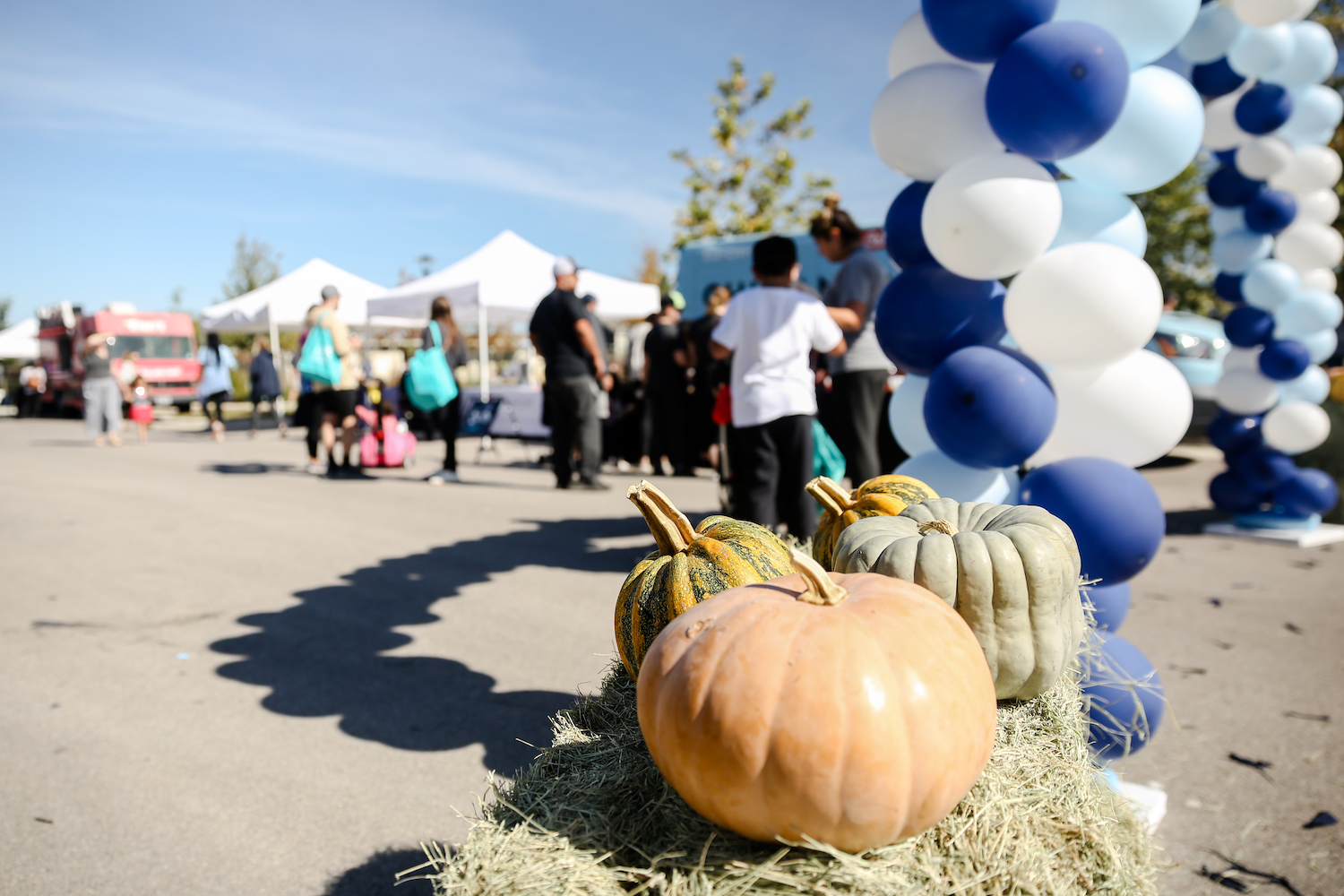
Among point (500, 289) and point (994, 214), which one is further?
point (500, 289)

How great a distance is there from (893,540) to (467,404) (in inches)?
554

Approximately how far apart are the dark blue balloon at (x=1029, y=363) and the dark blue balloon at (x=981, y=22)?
1117 mm

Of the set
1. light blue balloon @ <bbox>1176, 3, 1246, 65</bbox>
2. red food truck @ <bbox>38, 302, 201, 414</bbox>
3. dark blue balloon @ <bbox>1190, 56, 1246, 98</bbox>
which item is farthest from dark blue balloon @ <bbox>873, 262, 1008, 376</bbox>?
red food truck @ <bbox>38, 302, 201, 414</bbox>

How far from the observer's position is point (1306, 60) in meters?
5.59

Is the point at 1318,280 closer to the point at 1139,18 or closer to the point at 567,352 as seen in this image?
the point at 1139,18

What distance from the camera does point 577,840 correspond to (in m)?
1.33

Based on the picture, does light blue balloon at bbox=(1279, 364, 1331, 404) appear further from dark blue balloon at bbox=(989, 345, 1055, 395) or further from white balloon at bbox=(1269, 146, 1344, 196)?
dark blue balloon at bbox=(989, 345, 1055, 395)

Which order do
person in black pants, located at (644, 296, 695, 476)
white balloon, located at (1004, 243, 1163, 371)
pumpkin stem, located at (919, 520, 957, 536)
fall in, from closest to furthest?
pumpkin stem, located at (919, 520, 957, 536), white balloon, located at (1004, 243, 1163, 371), person in black pants, located at (644, 296, 695, 476)

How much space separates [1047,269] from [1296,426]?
5.00 m

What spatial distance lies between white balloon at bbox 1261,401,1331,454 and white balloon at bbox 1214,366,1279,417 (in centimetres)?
11

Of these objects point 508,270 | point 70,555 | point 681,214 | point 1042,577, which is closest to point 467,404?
point 508,270

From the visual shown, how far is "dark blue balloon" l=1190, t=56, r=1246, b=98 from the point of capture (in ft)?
18.3

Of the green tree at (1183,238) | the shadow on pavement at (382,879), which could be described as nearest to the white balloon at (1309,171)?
the shadow on pavement at (382,879)

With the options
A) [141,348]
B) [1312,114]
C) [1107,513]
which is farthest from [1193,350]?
[141,348]
